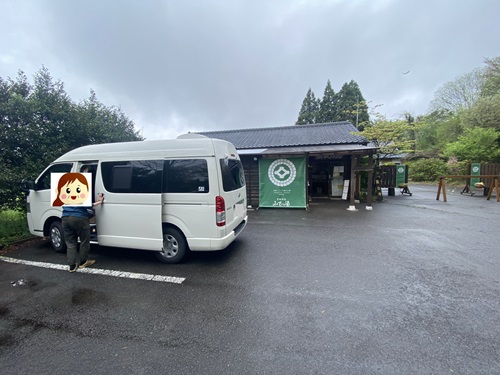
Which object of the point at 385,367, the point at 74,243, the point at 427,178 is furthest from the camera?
the point at 427,178

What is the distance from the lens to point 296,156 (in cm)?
878

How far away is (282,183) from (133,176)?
20.7 ft

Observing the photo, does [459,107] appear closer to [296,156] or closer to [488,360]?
[296,156]

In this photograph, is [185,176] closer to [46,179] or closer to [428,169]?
[46,179]

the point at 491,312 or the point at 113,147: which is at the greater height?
the point at 113,147

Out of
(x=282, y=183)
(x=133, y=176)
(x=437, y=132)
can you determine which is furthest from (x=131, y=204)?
(x=437, y=132)

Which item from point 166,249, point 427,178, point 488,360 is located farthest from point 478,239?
point 427,178

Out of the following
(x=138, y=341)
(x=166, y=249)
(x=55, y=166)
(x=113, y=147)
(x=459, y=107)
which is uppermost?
(x=459, y=107)

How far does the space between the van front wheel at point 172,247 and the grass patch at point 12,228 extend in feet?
13.7

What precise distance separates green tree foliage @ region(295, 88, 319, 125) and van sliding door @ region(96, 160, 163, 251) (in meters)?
28.9

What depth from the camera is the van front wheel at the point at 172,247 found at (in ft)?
12.0

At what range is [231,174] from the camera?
398cm

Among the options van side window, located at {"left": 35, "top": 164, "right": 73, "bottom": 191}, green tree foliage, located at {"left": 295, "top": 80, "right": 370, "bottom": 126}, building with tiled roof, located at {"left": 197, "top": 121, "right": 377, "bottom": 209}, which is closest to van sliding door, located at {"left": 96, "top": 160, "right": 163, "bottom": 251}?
van side window, located at {"left": 35, "top": 164, "right": 73, "bottom": 191}

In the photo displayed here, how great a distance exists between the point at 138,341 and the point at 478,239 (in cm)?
689
